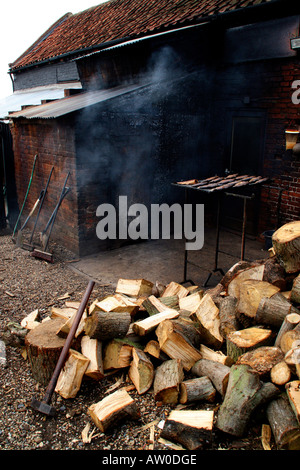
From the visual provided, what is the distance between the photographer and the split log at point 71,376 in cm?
326

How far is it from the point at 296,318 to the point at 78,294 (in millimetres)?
3326

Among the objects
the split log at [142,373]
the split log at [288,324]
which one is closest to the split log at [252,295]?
the split log at [288,324]

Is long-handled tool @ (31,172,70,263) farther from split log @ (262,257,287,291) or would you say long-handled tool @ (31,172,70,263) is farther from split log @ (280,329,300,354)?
split log @ (280,329,300,354)

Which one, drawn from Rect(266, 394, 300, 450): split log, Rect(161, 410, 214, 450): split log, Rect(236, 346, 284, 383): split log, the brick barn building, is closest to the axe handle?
Rect(161, 410, 214, 450): split log

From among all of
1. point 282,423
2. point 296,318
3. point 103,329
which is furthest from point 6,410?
point 296,318

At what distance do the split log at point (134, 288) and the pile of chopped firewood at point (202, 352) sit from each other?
0.40m

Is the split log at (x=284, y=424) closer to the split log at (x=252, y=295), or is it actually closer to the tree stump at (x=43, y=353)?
the split log at (x=252, y=295)

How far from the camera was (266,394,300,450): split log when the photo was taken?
2521 millimetres

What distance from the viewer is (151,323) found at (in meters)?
3.67

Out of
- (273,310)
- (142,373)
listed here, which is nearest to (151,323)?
(142,373)

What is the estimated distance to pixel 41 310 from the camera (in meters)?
4.98

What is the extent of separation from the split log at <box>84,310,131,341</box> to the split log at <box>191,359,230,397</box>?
79 cm

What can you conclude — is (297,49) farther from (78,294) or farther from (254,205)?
(78,294)

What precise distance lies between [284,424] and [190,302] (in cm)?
191
